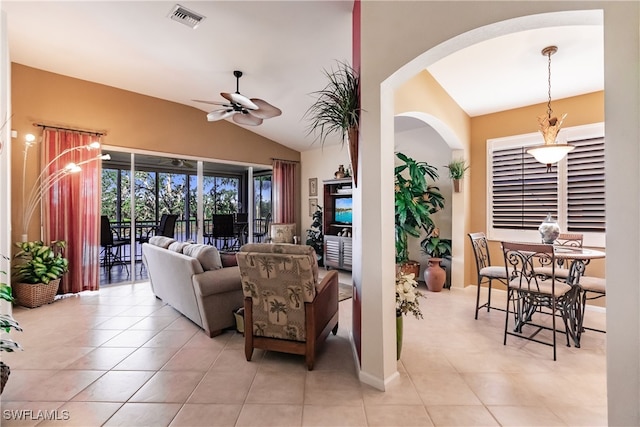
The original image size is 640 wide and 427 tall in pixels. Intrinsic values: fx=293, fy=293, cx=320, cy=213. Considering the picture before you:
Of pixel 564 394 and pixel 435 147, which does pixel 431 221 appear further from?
pixel 564 394

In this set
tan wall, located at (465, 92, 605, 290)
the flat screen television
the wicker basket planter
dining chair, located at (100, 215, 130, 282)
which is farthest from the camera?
the flat screen television

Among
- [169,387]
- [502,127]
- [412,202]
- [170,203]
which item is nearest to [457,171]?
[412,202]

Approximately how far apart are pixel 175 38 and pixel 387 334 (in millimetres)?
3878

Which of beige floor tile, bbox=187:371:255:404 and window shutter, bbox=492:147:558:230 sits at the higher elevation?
window shutter, bbox=492:147:558:230

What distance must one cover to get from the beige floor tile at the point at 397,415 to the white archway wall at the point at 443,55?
0.76ft

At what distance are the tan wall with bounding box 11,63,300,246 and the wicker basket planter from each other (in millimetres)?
721

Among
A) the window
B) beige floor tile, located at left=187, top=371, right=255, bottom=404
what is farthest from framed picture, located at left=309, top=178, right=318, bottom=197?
beige floor tile, located at left=187, top=371, right=255, bottom=404

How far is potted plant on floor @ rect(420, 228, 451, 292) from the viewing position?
464cm

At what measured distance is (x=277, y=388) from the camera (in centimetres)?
214

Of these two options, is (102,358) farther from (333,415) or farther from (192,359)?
(333,415)

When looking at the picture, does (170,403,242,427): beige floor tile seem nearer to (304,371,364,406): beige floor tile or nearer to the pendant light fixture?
(304,371,364,406): beige floor tile

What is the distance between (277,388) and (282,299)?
632 mm

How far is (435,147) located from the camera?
5141mm

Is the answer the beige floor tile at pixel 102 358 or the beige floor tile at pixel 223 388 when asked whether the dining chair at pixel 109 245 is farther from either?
the beige floor tile at pixel 223 388
